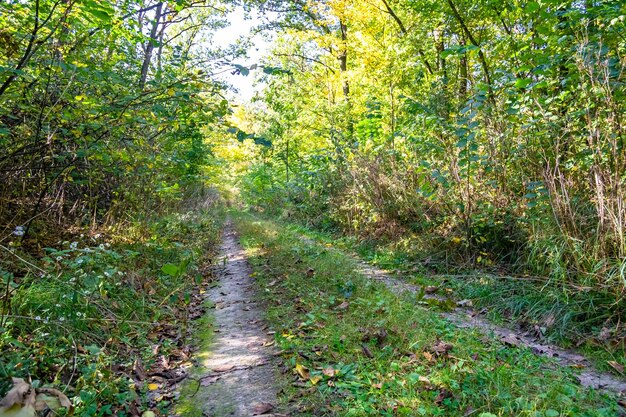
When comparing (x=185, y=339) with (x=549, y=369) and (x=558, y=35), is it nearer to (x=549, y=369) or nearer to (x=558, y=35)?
(x=549, y=369)

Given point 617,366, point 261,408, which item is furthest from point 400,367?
point 617,366

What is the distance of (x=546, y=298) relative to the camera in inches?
185

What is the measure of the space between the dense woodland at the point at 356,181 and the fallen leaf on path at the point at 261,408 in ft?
2.73

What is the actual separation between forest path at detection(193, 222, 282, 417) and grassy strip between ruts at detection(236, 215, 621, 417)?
0.21m

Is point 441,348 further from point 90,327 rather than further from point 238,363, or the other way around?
point 90,327

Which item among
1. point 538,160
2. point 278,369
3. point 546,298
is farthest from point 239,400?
point 538,160

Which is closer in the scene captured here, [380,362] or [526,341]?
[380,362]

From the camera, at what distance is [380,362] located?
3486 mm

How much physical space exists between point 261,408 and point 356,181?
750 cm

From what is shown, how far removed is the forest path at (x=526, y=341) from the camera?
3310 millimetres

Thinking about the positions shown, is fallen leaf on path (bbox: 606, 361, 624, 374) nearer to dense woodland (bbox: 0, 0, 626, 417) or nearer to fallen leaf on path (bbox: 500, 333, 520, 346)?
dense woodland (bbox: 0, 0, 626, 417)

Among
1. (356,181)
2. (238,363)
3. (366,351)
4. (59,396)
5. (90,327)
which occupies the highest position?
(356,181)

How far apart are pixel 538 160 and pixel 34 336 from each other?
663cm

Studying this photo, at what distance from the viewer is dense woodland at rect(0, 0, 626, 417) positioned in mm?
3814
